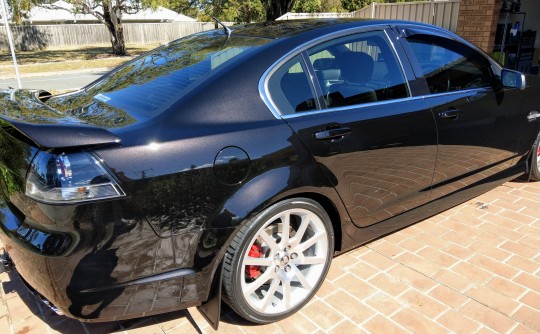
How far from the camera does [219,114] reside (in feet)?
7.12

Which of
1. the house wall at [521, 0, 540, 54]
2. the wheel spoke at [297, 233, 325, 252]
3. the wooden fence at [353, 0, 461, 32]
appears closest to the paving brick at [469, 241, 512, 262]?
the wheel spoke at [297, 233, 325, 252]

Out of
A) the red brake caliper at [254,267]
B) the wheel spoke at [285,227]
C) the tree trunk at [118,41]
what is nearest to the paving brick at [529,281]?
the wheel spoke at [285,227]

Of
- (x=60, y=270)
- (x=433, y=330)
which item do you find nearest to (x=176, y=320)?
(x=60, y=270)

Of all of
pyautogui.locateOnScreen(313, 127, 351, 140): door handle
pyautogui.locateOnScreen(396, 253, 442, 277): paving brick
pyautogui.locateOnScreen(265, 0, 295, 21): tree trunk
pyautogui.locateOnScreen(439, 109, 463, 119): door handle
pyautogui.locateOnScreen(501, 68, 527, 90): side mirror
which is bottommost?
pyautogui.locateOnScreen(396, 253, 442, 277): paving brick

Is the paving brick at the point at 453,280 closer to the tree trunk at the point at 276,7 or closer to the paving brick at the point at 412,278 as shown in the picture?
the paving brick at the point at 412,278

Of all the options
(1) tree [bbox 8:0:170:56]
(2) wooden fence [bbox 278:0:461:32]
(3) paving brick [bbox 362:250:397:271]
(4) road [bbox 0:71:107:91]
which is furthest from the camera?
(1) tree [bbox 8:0:170:56]

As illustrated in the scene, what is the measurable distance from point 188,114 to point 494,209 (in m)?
3.21

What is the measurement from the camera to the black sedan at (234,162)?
1918 millimetres

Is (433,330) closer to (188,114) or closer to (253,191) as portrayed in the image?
(253,191)

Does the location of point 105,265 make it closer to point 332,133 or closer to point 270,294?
point 270,294

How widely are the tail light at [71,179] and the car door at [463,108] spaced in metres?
2.19

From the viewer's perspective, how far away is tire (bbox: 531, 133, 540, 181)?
13.7ft

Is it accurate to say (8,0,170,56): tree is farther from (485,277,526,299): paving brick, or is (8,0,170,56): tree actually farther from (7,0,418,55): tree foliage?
(485,277,526,299): paving brick

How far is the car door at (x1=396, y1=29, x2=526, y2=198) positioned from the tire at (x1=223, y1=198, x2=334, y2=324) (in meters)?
1.18
